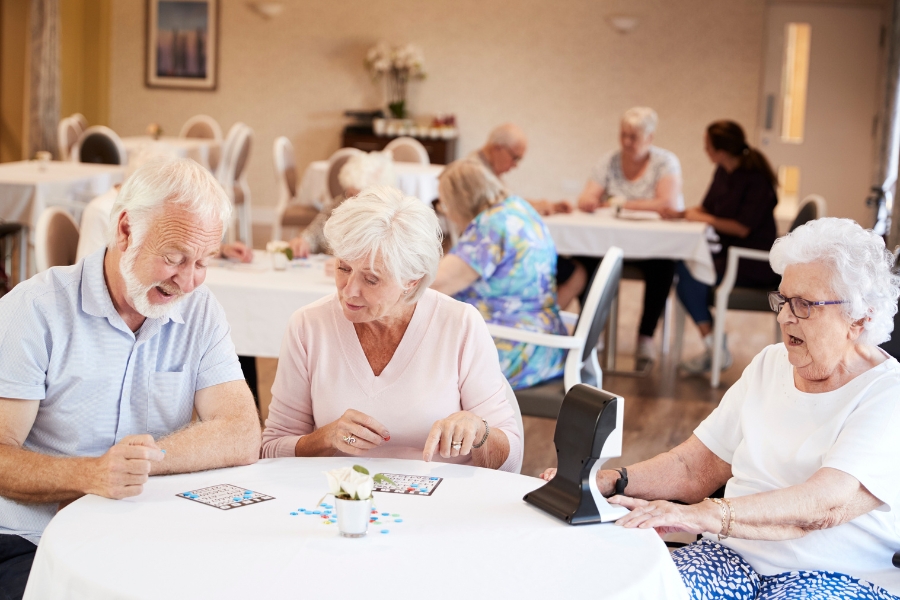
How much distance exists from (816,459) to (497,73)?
8.56m

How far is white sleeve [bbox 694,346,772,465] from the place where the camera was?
6.73 ft

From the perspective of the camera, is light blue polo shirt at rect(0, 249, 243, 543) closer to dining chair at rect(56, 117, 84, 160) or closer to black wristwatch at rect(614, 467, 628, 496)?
black wristwatch at rect(614, 467, 628, 496)

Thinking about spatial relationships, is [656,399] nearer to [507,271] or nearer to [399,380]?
[507,271]

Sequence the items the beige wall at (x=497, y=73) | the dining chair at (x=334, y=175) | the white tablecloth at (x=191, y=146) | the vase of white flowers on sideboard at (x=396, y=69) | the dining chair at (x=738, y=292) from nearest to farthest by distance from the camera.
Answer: the dining chair at (x=738, y=292), the dining chair at (x=334, y=175), the white tablecloth at (x=191, y=146), the beige wall at (x=497, y=73), the vase of white flowers on sideboard at (x=396, y=69)

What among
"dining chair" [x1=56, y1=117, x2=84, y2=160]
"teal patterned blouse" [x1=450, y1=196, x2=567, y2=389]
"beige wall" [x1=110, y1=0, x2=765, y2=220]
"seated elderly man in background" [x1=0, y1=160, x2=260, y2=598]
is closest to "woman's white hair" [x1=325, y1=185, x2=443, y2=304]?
"seated elderly man in background" [x1=0, y1=160, x2=260, y2=598]

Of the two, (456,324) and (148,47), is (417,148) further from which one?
(456,324)

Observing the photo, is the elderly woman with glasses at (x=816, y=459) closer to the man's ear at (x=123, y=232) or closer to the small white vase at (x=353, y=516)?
the small white vase at (x=353, y=516)

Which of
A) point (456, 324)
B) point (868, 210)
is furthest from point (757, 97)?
point (456, 324)

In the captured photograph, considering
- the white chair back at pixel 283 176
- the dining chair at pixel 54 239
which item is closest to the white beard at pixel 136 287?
the dining chair at pixel 54 239

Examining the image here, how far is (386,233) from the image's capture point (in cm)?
207

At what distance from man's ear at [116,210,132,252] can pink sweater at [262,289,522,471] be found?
0.46 m

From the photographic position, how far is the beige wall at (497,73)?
952 centimetres

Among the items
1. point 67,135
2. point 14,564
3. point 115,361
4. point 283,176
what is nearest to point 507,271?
point 115,361

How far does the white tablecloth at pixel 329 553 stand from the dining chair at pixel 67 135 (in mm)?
7725
